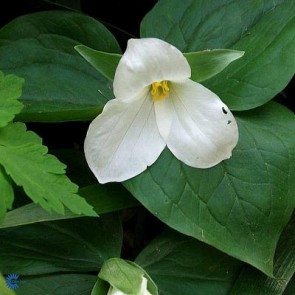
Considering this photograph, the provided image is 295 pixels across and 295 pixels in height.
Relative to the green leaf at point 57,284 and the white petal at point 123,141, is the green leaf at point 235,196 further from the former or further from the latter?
the green leaf at point 57,284

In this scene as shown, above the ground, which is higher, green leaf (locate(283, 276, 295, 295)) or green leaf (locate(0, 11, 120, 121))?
green leaf (locate(0, 11, 120, 121))

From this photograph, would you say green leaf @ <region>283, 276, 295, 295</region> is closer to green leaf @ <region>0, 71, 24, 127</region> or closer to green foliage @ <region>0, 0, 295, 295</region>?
green foliage @ <region>0, 0, 295, 295</region>

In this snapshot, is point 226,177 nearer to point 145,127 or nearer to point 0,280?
point 145,127

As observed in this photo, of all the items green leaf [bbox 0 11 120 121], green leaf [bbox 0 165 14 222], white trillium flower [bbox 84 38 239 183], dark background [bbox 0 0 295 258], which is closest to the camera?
green leaf [bbox 0 165 14 222]

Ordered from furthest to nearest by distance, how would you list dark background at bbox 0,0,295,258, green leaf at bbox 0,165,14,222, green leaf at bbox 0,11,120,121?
1. dark background at bbox 0,0,295,258
2. green leaf at bbox 0,11,120,121
3. green leaf at bbox 0,165,14,222

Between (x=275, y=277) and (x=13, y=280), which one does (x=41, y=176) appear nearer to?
(x=13, y=280)

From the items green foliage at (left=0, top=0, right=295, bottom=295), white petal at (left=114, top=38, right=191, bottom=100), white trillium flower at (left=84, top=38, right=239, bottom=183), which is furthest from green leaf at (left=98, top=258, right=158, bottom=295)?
white petal at (left=114, top=38, right=191, bottom=100)
